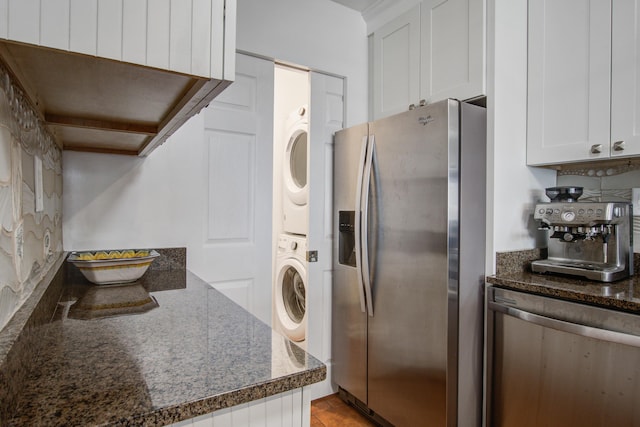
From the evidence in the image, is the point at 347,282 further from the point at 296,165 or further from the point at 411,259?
the point at 296,165

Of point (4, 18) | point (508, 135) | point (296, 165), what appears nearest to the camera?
point (4, 18)

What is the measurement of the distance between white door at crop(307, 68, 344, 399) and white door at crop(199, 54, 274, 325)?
0.31m

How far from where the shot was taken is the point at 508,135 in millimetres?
1855

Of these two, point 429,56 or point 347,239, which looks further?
point 347,239

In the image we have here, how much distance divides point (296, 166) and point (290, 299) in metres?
1.03

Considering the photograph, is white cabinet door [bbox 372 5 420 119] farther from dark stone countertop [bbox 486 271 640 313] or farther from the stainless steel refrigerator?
dark stone countertop [bbox 486 271 640 313]

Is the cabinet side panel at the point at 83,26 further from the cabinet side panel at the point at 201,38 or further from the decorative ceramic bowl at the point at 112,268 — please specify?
the decorative ceramic bowl at the point at 112,268

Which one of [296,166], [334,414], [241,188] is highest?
[296,166]

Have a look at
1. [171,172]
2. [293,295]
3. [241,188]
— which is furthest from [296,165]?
[171,172]

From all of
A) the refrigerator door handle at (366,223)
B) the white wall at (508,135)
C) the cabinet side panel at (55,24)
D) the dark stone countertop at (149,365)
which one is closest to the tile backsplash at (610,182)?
the white wall at (508,135)

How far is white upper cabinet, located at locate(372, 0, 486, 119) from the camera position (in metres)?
1.86

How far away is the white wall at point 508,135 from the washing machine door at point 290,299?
4.56ft

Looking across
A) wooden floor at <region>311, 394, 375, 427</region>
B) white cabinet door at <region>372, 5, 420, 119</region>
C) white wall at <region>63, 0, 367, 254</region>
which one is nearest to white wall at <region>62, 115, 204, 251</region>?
white wall at <region>63, 0, 367, 254</region>

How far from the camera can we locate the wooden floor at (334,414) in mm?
2164
